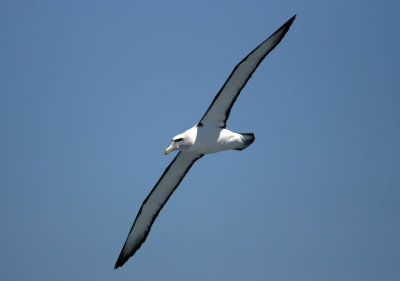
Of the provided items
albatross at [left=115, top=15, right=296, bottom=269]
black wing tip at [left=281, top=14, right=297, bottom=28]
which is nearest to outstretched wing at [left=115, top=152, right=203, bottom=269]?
albatross at [left=115, top=15, right=296, bottom=269]

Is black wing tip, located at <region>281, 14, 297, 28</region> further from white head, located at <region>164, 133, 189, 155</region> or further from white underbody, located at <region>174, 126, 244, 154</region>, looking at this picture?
white head, located at <region>164, 133, 189, 155</region>

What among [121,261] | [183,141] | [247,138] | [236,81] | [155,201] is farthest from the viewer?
[121,261]

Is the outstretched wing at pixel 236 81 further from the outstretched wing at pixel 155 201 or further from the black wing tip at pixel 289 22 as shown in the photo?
the outstretched wing at pixel 155 201

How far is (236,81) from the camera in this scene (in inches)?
469

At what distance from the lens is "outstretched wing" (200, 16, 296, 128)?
11.6 m

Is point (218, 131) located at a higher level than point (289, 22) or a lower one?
lower

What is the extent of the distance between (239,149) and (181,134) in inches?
59.0

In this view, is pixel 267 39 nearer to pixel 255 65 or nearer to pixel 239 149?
pixel 255 65

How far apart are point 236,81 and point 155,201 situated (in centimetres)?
425

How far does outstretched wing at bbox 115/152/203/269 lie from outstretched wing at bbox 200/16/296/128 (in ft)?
4.44

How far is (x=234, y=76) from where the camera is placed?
38.7 feet

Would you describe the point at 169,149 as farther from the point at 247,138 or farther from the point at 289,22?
the point at 289,22

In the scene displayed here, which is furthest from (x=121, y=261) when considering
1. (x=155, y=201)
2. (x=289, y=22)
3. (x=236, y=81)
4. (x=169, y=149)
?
(x=289, y=22)

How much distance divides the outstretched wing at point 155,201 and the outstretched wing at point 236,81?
1352 millimetres
